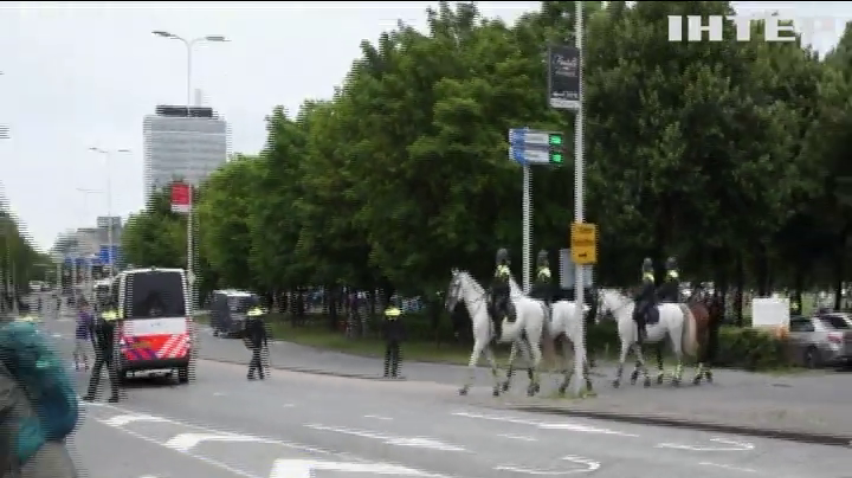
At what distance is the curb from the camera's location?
14.6m

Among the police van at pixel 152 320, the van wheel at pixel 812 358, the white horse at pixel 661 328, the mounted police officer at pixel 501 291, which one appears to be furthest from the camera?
the van wheel at pixel 812 358

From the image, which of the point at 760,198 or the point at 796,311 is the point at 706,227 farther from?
the point at 796,311

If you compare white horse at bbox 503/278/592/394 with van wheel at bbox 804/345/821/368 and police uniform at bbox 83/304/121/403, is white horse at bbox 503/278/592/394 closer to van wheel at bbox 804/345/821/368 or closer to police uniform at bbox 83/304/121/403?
police uniform at bbox 83/304/121/403

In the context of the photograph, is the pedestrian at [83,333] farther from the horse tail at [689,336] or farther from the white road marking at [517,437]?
the white road marking at [517,437]

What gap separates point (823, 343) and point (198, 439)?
20881 millimetres

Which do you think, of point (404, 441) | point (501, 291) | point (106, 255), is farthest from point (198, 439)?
point (106, 255)

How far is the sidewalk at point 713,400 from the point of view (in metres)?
16.1

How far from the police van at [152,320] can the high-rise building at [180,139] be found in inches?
593

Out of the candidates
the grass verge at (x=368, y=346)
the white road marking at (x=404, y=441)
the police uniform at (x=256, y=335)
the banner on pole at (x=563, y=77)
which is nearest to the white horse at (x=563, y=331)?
the banner on pole at (x=563, y=77)

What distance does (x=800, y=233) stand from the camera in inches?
1703

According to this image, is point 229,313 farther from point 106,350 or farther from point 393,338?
point 106,350

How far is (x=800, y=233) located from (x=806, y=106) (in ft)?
18.5

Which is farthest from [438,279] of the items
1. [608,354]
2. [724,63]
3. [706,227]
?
[724,63]

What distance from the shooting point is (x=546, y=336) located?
2312cm
